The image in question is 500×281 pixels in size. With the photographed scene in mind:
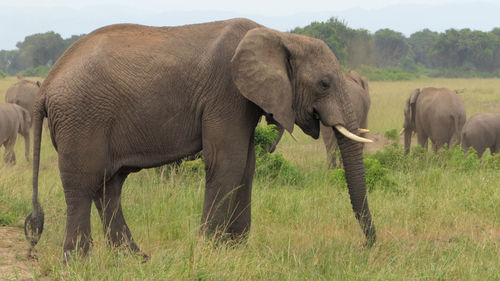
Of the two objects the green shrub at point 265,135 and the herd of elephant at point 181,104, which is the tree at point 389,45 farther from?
the herd of elephant at point 181,104

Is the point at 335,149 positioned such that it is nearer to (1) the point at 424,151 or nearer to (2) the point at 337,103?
(1) the point at 424,151

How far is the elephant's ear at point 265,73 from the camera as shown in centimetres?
475

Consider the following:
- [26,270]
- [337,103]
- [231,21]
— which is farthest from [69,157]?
[337,103]

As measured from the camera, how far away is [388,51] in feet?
259

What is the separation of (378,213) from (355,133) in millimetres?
1813

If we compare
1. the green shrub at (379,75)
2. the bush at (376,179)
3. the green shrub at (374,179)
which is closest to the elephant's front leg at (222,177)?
the green shrub at (374,179)

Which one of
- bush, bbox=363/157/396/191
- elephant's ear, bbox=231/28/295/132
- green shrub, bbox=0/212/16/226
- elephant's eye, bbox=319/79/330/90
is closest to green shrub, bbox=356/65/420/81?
bush, bbox=363/157/396/191

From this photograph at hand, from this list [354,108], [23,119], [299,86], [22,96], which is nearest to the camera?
[299,86]

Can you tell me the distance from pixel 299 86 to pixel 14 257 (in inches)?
102

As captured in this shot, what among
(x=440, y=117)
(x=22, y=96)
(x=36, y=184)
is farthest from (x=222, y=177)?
(x=22, y=96)

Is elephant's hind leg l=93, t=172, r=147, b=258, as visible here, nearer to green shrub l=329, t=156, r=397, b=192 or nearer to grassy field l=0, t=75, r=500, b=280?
grassy field l=0, t=75, r=500, b=280

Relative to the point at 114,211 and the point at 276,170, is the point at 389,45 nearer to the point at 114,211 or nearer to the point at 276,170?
the point at 276,170

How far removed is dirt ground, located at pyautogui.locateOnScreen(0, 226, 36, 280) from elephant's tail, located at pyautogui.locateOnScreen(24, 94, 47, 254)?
165 millimetres

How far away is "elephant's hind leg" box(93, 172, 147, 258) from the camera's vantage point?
523cm
